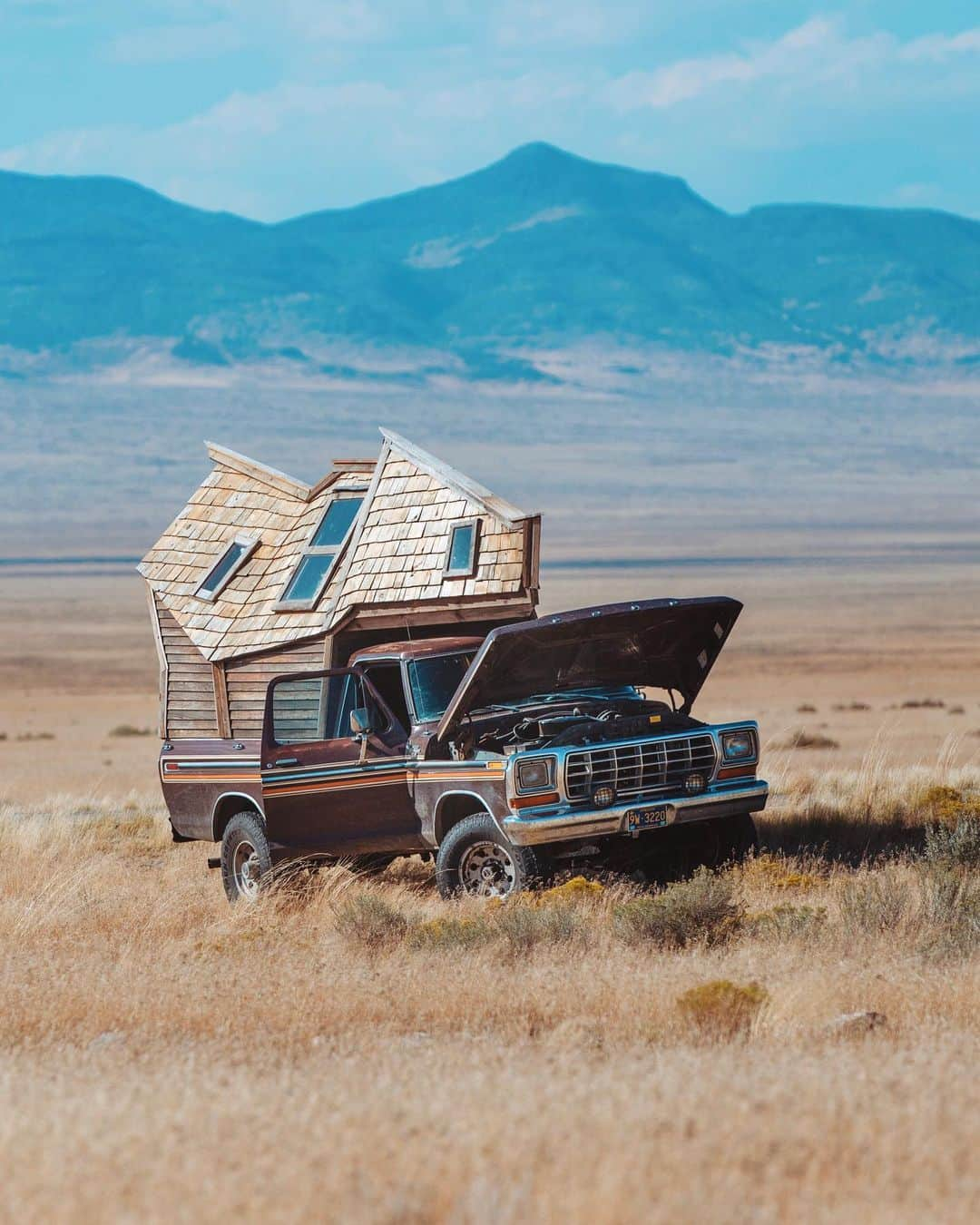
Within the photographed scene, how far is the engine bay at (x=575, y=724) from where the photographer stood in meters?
12.6

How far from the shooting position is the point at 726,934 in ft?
34.2

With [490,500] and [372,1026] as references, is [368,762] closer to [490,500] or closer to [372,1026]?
[490,500]

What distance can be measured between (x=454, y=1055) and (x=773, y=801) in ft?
35.9

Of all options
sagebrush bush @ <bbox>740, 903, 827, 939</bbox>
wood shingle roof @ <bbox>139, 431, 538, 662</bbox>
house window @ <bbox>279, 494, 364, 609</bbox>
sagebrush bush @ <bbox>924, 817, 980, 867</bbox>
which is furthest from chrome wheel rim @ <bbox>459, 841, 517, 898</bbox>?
house window @ <bbox>279, 494, 364, 609</bbox>

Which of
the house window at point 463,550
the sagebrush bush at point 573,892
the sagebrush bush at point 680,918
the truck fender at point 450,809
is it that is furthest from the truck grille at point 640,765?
the house window at point 463,550

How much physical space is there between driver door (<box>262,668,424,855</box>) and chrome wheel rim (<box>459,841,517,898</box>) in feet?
2.05

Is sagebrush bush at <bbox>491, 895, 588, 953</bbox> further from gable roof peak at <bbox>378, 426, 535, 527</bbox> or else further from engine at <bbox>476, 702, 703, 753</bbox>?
gable roof peak at <bbox>378, 426, 535, 527</bbox>

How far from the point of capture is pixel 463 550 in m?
15.3

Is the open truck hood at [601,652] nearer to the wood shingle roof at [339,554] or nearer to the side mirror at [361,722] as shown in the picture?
the side mirror at [361,722]

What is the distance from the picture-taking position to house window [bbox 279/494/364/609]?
624 inches

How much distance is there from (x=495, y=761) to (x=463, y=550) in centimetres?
360

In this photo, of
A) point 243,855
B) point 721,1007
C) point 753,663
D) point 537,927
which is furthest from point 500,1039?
point 753,663

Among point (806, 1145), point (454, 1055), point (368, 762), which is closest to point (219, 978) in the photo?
point (454, 1055)

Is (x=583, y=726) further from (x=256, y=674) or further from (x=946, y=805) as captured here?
(x=946, y=805)
